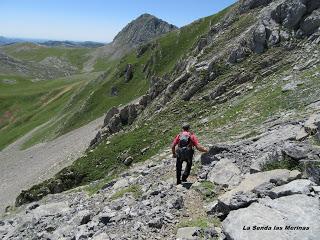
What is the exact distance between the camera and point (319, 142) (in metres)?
19.4

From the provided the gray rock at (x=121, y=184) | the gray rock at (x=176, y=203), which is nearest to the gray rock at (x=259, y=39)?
the gray rock at (x=121, y=184)

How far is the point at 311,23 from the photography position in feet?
135

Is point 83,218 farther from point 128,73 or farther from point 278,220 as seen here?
point 128,73

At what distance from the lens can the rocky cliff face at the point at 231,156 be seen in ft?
50.9

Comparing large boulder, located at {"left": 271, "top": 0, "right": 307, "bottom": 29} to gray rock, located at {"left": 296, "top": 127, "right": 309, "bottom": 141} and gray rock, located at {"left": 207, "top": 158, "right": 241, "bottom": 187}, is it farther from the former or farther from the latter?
gray rock, located at {"left": 207, "top": 158, "right": 241, "bottom": 187}

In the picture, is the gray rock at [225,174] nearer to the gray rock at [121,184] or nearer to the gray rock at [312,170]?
the gray rock at [312,170]

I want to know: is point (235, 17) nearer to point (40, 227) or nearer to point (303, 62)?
point (303, 62)

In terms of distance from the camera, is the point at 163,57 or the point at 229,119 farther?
the point at 163,57

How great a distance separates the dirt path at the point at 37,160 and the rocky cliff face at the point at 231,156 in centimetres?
989

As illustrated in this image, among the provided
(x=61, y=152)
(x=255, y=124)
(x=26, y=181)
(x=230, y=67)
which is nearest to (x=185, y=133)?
(x=255, y=124)

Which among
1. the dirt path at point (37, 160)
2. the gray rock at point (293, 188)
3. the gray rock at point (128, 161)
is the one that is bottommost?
the dirt path at point (37, 160)

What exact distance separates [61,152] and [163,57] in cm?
3835

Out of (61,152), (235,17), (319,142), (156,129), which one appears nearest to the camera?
(319,142)

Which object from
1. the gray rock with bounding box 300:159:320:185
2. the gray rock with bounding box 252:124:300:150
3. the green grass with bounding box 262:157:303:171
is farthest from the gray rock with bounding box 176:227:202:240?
the gray rock with bounding box 252:124:300:150
